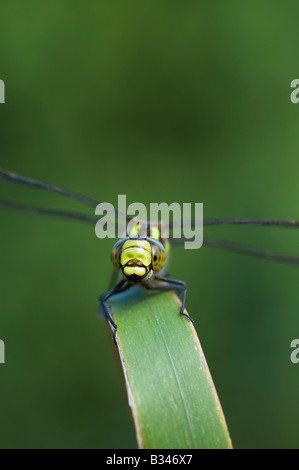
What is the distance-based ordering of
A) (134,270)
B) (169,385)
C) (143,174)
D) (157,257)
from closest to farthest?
(169,385), (134,270), (157,257), (143,174)

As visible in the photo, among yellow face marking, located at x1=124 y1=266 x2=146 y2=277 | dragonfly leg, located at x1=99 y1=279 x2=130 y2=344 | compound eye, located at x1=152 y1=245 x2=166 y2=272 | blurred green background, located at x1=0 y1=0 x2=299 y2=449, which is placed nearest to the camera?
dragonfly leg, located at x1=99 y1=279 x2=130 y2=344

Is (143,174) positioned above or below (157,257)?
above

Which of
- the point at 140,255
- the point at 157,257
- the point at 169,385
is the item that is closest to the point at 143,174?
the point at 157,257

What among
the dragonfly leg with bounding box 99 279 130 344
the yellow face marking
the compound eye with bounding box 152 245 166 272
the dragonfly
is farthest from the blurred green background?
the yellow face marking

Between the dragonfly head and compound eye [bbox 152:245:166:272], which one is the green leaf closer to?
the dragonfly head

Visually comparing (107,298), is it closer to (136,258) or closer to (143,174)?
(136,258)

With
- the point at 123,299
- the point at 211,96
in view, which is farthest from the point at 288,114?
the point at 123,299
